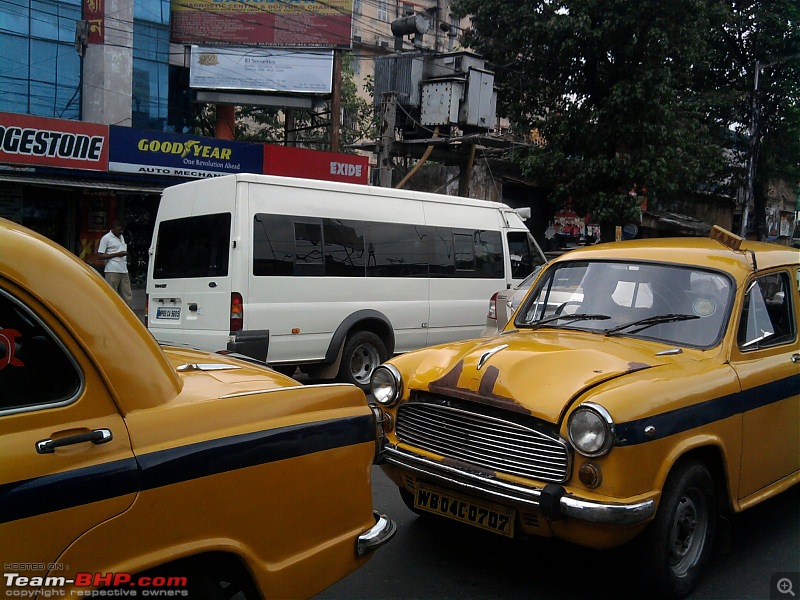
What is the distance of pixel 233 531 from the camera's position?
2.31 m

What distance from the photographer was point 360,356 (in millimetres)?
8648

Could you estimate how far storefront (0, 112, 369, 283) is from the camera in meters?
13.4

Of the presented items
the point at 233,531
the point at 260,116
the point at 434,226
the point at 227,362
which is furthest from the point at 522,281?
the point at 260,116

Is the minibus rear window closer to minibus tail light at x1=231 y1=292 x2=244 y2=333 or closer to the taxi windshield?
minibus tail light at x1=231 y1=292 x2=244 y2=333

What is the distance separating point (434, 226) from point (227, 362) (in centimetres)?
617

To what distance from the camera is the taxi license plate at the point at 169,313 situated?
26.1 feet

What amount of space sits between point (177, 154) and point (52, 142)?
2589mm

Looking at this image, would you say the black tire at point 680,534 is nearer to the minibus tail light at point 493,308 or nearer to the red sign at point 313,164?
the minibus tail light at point 493,308

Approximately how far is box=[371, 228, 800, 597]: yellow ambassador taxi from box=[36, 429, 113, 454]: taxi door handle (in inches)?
76.0

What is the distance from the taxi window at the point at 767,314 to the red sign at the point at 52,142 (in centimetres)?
1299

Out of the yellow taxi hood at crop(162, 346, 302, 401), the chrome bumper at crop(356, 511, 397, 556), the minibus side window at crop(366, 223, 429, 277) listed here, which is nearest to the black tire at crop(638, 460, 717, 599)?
the chrome bumper at crop(356, 511, 397, 556)

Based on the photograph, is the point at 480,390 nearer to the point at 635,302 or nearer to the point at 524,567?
the point at 524,567

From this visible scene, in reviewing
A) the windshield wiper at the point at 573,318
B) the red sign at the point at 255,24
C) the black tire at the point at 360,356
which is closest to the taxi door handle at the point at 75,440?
the windshield wiper at the point at 573,318

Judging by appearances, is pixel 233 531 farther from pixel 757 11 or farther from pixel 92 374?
pixel 757 11
